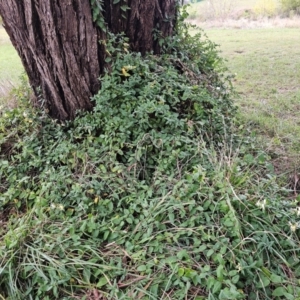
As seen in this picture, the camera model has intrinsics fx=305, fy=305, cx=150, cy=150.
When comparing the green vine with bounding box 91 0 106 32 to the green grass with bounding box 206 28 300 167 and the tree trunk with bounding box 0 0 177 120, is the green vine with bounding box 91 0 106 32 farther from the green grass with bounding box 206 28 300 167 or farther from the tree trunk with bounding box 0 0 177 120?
the green grass with bounding box 206 28 300 167

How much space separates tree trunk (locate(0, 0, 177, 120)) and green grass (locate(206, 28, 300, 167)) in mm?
1177

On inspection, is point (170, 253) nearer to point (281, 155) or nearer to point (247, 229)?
point (247, 229)

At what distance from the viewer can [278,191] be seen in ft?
5.67

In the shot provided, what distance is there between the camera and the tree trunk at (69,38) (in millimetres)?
1883

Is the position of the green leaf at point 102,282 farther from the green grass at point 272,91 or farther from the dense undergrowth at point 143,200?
the green grass at point 272,91

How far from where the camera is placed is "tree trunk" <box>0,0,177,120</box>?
6.18 feet

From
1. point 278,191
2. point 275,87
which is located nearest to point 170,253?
point 278,191

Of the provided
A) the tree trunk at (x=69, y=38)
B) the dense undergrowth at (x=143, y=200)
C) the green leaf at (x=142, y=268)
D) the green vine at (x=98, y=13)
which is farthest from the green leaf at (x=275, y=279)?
the green vine at (x=98, y=13)

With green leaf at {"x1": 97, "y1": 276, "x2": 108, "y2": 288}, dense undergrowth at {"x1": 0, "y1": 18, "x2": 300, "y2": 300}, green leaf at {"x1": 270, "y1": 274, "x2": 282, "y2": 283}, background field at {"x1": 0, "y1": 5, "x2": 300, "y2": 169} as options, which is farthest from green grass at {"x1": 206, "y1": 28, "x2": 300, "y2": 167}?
green leaf at {"x1": 97, "y1": 276, "x2": 108, "y2": 288}

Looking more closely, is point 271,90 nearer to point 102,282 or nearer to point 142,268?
point 142,268

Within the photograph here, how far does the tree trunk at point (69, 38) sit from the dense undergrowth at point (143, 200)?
0.12m

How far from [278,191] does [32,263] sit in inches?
52.7

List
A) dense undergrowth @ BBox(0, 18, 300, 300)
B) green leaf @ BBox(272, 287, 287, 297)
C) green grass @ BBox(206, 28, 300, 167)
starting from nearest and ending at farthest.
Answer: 1. green leaf @ BBox(272, 287, 287, 297)
2. dense undergrowth @ BBox(0, 18, 300, 300)
3. green grass @ BBox(206, 28, 300, 167)

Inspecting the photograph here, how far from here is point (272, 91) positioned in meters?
3.83
